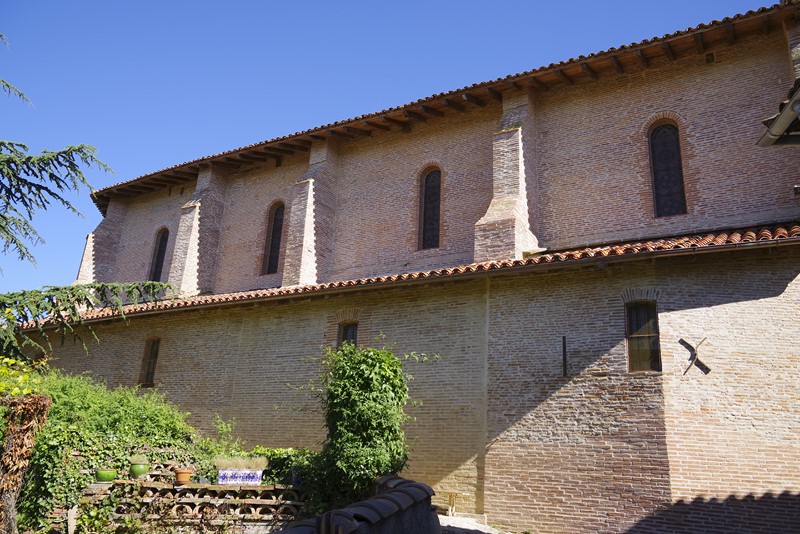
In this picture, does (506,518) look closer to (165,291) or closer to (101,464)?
(101,464)

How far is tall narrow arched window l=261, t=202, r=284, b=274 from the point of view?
18062 millimetres

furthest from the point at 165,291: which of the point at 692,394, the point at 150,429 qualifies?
the point at 692,394

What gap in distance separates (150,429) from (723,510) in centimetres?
1045

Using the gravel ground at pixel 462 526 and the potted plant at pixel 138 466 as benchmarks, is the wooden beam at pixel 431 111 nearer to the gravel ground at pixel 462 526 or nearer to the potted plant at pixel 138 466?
the gravel ground at pixel 462 526

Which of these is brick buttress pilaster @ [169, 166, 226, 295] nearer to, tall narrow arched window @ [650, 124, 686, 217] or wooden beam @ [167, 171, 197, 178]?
wooden beam @ [167, 171, 197, 178]

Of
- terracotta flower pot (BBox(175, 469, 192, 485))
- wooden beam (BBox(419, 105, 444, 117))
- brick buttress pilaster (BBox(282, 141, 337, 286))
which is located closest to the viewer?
terracotta flower pot (BBox(175, 469, 192, 485))

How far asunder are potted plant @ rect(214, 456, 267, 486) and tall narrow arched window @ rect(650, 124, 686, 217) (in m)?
9.10

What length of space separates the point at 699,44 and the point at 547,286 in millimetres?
5954

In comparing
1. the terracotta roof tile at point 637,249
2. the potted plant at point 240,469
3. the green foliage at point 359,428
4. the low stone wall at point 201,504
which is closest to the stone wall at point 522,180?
the terracotta roof tile at point 637,249

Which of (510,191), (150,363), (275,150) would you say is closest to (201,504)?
(150,363)

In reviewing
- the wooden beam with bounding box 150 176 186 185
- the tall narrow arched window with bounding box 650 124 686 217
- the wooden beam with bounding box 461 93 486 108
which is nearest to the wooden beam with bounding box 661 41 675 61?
the tall narrow arched window with bounding box 650 124 686 217

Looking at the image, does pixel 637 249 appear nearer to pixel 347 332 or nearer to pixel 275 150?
pixel 347 332

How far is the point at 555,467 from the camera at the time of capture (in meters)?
10.2

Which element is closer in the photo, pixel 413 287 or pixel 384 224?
pixel 413 287
